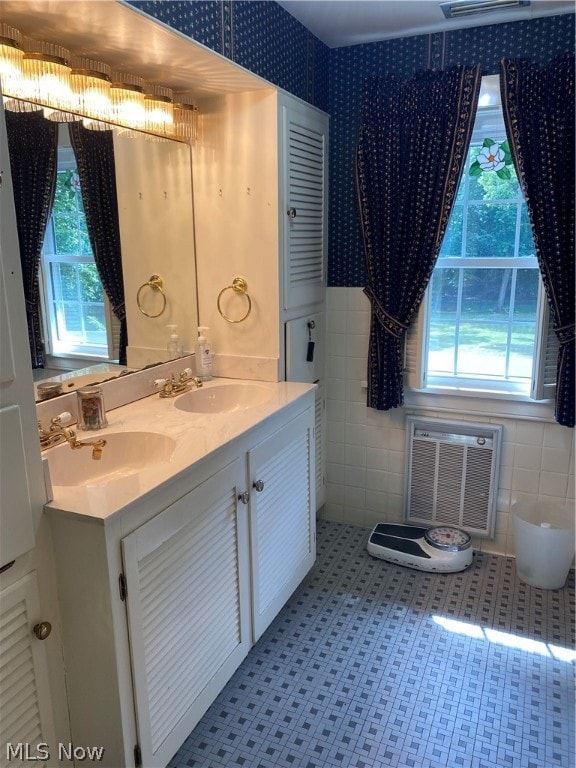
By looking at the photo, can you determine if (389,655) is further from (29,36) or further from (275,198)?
(29,36)

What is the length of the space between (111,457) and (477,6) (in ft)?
6.92

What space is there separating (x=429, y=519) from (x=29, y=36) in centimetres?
254

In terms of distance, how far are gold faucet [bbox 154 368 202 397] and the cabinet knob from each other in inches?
40.1

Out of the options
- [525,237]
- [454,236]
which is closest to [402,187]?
[454,236]

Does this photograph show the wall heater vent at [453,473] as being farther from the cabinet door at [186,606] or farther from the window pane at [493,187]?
the cabinet door at [186,606]

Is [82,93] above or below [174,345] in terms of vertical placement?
above

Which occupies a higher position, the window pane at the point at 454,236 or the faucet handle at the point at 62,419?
the window pane at the point at 454,236

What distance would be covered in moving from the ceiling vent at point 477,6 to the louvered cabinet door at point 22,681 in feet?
7.81

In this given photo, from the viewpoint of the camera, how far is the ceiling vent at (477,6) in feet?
6.92

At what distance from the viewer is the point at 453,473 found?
2752 millimetres

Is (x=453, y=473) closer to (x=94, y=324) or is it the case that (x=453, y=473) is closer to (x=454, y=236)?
(x=454, y=236)

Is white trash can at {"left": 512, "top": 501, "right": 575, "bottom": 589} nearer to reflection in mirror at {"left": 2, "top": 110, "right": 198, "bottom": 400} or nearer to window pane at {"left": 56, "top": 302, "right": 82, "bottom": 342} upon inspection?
reflection in mirror at {"left": 2, "top": 110, "right": 198, "bottom": 400}
